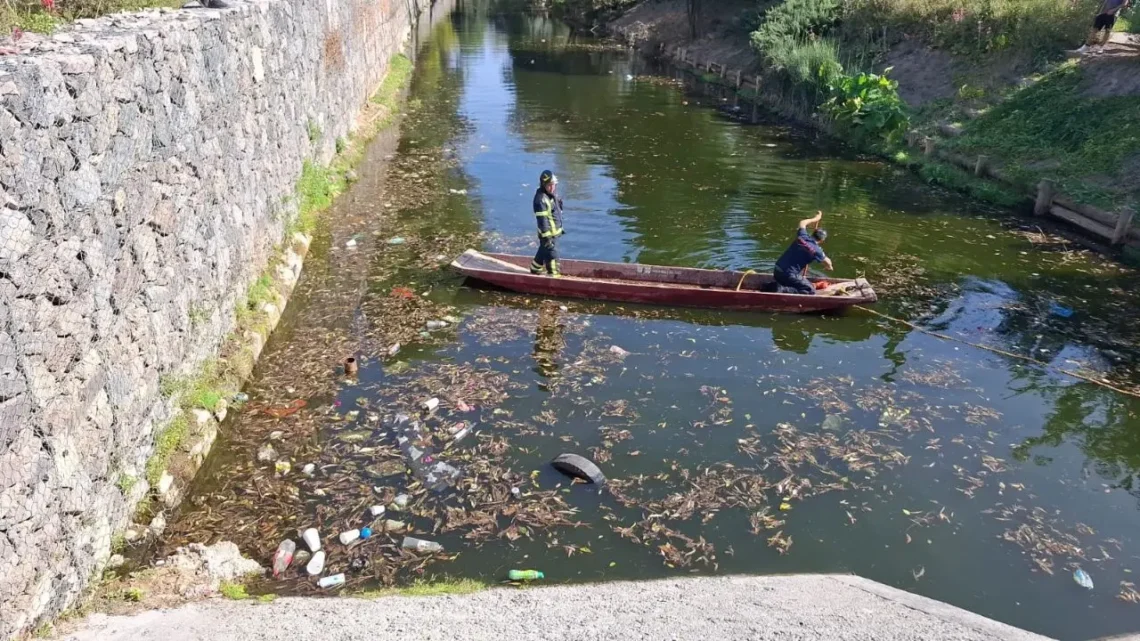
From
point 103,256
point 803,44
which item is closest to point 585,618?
point 103,256

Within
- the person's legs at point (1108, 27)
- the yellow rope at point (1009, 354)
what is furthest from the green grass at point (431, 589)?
the person's legs at point (1108, 27)

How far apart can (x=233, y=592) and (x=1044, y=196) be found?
17.0 meters

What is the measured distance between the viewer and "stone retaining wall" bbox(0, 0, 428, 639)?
199 inches

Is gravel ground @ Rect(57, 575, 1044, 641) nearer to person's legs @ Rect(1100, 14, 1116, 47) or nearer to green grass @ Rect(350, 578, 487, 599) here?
green grass @ Rect(350, 578, 487, 599)

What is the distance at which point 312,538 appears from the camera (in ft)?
22.4

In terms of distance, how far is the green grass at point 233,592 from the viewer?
597 cm

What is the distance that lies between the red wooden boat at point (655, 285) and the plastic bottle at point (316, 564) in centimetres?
615

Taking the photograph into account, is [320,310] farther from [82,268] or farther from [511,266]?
[82,268]

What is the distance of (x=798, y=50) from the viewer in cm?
2591

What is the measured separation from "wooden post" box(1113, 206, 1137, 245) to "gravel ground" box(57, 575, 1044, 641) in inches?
470

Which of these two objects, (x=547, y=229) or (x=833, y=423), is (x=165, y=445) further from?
(x=833, y=423)

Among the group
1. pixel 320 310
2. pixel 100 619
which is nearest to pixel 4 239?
pixel 100 619

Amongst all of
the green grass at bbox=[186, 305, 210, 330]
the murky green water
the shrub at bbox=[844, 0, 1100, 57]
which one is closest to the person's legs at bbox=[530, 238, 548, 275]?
the murky green water

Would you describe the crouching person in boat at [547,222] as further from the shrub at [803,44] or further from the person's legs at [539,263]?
the shrub at [803,44]
